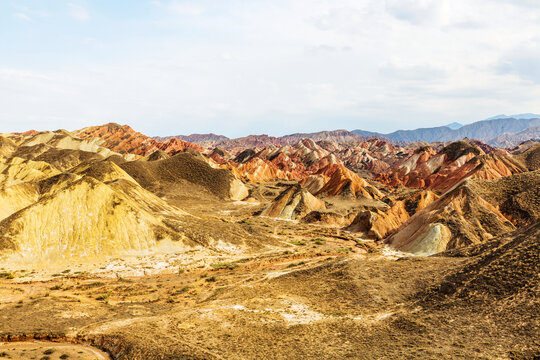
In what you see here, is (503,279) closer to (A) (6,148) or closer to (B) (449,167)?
(B) (449,167)

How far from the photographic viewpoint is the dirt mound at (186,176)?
10900 cm

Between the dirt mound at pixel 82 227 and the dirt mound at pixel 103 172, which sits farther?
the dirt mound at pixel 103 172

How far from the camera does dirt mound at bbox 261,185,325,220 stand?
77938 mm

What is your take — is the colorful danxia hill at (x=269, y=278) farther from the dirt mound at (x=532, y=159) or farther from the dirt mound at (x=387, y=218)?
the dirt mound at (x=532, y=159)

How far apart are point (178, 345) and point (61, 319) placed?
36.2 feet

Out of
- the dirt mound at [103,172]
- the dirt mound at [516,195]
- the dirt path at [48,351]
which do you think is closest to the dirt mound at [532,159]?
the dirt mound at [516,195]

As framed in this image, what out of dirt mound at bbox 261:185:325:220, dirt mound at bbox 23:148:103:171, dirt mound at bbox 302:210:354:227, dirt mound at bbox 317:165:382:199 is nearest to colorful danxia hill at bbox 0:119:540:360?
dirt mound at bbox 302:210:354:227

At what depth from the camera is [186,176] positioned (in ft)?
372

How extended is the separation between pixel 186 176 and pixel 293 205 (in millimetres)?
46383

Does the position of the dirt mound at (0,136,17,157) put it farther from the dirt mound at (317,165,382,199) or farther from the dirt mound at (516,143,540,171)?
the dirt mound at (516,143,540,171)

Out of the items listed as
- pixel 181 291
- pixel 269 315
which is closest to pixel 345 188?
pixel 181 291

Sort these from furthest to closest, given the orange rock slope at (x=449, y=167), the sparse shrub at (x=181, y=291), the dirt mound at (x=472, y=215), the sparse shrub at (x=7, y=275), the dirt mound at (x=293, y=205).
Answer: the orange rock slope at (x=449, y=167), the dirt mound at (x=293, y=205), the dirt mound at (x=472, y=215), the sparse shrub at (x=7, y=275), the sparse shrub at (x=181, y=291)

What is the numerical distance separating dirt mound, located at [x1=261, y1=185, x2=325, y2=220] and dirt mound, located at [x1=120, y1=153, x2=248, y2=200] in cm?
2902

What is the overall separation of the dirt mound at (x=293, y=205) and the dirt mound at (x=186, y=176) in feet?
95.2
